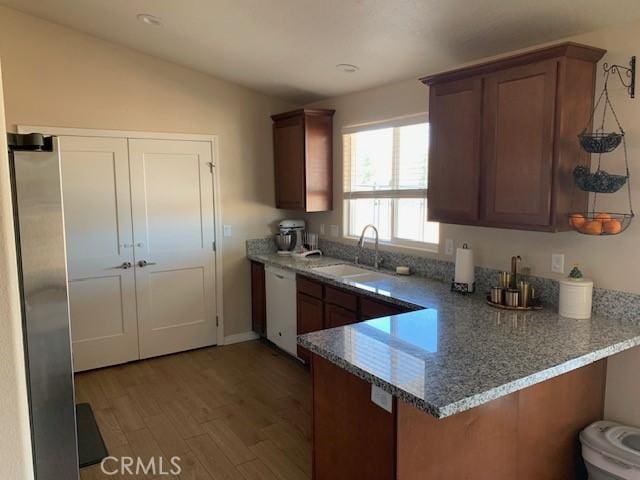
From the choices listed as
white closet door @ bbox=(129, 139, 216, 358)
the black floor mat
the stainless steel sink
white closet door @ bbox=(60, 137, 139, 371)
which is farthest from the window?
the black floor mat

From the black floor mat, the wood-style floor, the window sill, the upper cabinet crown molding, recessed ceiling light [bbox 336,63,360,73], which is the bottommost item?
the wood-style floor

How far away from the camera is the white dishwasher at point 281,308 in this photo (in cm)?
404

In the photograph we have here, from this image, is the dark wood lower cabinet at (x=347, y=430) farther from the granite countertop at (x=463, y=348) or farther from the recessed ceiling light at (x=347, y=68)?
the recessed ceiling light at (x=347, y=68)

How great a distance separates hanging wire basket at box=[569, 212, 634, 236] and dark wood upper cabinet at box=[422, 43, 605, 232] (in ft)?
0.23

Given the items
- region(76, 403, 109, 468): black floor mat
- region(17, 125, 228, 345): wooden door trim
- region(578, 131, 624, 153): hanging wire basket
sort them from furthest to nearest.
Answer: region(17, 125, 228, 345): wooden door trim, region(578, 131, 624, 153): hanging wire basket, region(76, 403, 109, 468): black floor mat

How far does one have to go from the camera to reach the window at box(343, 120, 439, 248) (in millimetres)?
3516

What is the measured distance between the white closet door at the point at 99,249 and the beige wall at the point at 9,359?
3393 millimetres

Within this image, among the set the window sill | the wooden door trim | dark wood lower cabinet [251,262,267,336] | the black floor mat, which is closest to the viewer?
the black floor mat

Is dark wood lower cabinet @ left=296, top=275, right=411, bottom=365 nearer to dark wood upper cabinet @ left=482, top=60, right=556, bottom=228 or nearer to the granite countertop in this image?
the granite countertop

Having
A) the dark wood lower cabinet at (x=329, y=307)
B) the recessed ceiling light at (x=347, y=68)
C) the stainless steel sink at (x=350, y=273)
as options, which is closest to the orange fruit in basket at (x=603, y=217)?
the dark wood lower cabinet at (x=329, y=307)

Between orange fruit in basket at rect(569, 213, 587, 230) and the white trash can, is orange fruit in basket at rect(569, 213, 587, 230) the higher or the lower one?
the higher one

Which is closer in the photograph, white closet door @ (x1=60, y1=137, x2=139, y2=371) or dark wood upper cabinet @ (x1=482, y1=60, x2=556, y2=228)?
dark wood upper cabinet @ (x1=482, y1=60, x2=556, y2=228)

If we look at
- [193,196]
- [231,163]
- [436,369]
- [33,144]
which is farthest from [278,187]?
[33,144]

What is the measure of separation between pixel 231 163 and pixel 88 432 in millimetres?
3253
